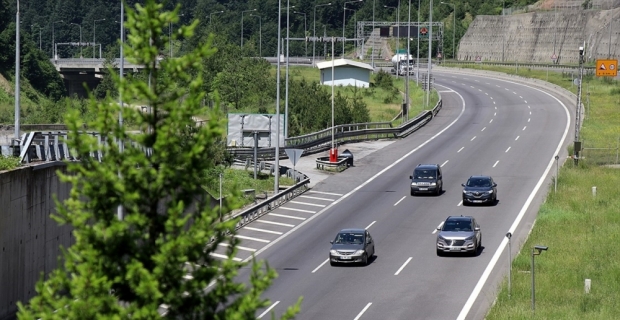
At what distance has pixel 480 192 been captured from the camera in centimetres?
4975

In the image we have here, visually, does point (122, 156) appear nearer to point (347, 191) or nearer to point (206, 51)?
point (206, 51)

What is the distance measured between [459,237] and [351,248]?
→ 4.19m

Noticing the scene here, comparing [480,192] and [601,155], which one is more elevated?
[601,155]

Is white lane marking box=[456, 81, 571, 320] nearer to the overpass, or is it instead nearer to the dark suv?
the dark suv

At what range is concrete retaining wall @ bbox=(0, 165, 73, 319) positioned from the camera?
106ft

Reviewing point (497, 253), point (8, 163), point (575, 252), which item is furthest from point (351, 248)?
point (8, 163)

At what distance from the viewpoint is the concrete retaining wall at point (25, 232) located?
32312 mm

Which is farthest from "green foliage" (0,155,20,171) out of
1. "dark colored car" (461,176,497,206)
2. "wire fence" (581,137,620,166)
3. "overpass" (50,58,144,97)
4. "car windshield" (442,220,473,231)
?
"overpass" (50,58,144,97)

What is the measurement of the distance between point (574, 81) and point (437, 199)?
54.3m

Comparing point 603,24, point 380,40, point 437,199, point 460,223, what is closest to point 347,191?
point 437,199

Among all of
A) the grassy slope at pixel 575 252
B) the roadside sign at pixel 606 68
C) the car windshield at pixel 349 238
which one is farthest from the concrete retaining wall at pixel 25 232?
the roadside sign at pixel 606 68

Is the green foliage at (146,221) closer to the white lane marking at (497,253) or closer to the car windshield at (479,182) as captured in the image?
the white lane marking at (497,253)

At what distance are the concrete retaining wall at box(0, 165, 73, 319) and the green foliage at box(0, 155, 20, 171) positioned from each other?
1.18ft

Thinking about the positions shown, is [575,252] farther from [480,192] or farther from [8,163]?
[8,163]
